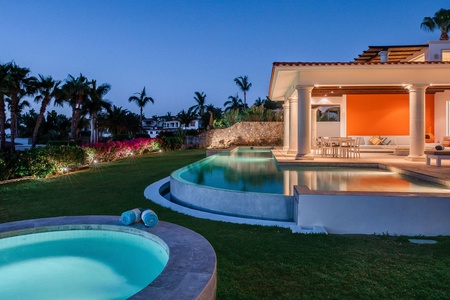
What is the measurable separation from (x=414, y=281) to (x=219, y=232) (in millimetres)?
2581

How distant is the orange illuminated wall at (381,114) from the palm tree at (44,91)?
2839 centimetres

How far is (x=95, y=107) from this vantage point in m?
39.3

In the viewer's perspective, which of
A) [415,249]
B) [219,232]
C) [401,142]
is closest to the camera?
[415,249]

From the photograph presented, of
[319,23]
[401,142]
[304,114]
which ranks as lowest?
[401,142]

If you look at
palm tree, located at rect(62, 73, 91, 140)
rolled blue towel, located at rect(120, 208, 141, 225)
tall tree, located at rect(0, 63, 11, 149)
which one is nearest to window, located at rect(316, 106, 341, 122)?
rolled blue towel, located at rect(120, 208, 141, 225)

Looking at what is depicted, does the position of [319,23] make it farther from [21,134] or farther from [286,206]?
[21,134]

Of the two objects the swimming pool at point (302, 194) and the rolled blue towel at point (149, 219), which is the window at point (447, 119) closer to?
the swimming pool at point (302, 194)

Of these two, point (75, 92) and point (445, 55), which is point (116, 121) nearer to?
point (75, 92)

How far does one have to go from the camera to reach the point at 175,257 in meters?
3.17

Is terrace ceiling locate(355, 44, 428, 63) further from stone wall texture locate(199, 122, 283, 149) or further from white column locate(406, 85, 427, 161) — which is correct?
stone wall texture locate(199, 122, 283, 149)

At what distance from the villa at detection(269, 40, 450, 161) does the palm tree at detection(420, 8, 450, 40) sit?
11710mm

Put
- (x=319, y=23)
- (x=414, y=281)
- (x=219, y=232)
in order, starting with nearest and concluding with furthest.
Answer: (x=414, y=281) → (x=219, y=232) → (x=319, y=23)

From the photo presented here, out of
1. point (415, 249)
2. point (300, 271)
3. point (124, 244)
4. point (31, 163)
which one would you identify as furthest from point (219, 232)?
point (31, 163)

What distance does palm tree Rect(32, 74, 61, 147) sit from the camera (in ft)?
109
